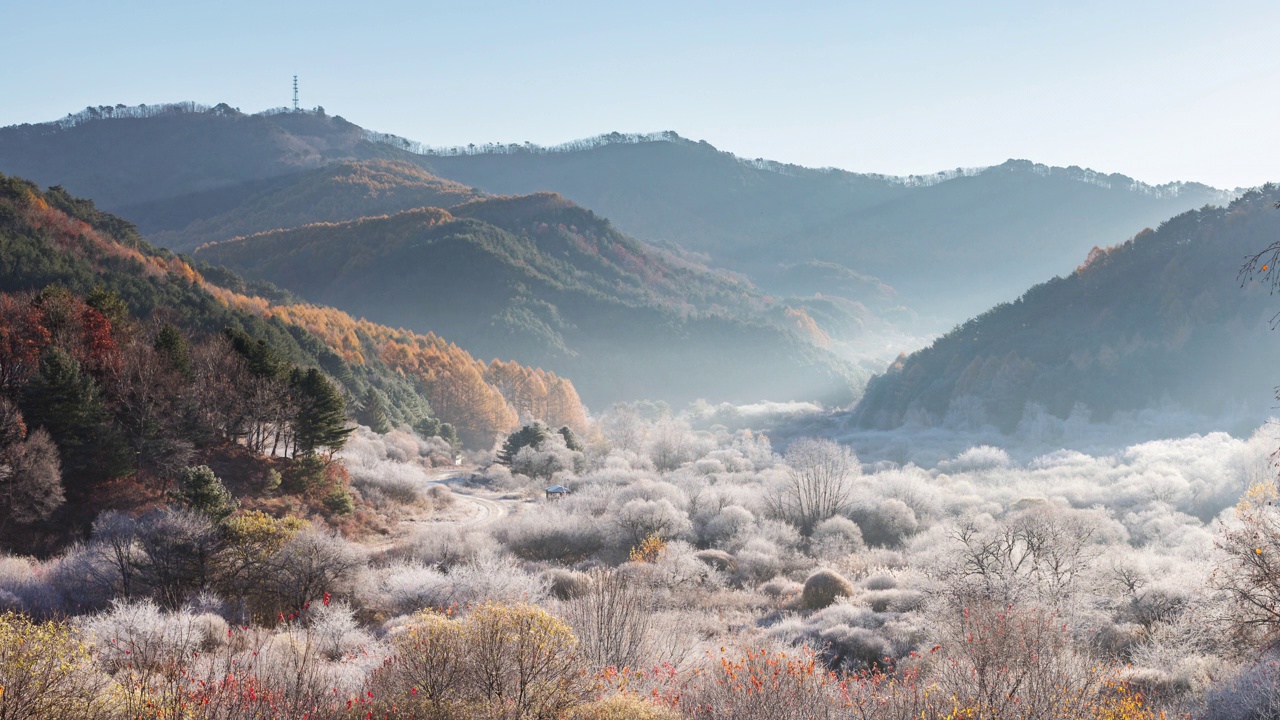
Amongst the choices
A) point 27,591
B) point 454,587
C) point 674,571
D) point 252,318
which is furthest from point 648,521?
point 252,318

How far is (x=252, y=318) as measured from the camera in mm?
76375

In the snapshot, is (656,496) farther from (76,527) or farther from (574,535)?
(76,527)

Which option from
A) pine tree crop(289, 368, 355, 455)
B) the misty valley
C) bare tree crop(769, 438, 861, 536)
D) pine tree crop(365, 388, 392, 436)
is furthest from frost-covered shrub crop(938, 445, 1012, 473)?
pine tree crop(289, 368, 355, 455)

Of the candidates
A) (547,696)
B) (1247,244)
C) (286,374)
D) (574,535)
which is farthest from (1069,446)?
(547,696)

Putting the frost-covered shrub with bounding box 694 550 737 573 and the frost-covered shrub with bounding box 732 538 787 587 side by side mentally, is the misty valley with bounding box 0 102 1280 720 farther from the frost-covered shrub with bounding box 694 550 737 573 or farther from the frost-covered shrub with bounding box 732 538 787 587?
the frost-covered shrub with bounding box 694 550 737 573

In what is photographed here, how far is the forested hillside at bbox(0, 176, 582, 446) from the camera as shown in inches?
2479

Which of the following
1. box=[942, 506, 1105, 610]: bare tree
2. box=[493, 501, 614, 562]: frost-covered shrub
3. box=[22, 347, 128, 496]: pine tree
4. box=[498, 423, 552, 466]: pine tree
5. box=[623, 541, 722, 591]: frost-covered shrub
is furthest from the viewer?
box=[498, 423, 552, 466]: pine tree

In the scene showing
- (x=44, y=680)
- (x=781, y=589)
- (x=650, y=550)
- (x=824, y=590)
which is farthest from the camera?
(x=650, y=550)

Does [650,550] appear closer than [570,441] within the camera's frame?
Yes

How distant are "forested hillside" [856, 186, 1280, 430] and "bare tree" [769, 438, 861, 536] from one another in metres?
58.1

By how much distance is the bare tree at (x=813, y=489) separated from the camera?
50.9m

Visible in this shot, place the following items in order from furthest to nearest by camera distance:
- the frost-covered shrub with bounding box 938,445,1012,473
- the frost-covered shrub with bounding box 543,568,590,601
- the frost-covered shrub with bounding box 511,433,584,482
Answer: the frost-covered shrub with bounding box 938,445,1012,473 < the frost-covered shrub with bounding box 511,433,584,482 < the frost-covered shrub with bounding box 543,568,590,601

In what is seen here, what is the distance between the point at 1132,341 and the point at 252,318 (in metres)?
111

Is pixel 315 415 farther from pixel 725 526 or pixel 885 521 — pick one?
pixel 885 521
